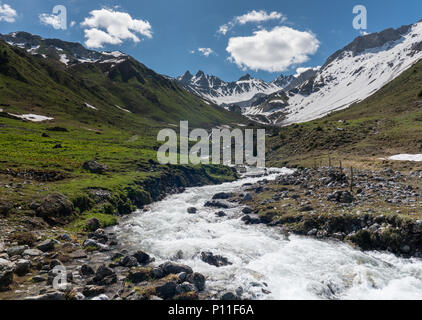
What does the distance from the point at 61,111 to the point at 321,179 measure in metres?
138

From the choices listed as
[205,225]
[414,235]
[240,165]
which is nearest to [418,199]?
[414,235]

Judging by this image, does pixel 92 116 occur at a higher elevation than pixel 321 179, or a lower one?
higher

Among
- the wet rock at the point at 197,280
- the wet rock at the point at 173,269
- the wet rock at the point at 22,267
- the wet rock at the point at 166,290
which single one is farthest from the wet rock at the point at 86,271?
the wet rock at the point at 197,280

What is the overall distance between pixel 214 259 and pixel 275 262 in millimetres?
4779

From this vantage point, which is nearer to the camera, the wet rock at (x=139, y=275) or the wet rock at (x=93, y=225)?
the wet rock at (x=139, y=275)

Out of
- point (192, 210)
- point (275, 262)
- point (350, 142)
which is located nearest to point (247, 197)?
point (192, 210)

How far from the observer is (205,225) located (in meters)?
Answer: 28.5

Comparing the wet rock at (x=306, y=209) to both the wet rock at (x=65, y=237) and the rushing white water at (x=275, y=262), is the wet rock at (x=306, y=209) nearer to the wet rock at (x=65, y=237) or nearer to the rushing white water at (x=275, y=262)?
the rushing white water at (x=275, y=262)

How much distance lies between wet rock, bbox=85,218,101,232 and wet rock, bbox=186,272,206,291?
1355cm

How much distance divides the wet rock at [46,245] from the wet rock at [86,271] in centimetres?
444

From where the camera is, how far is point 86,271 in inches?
625

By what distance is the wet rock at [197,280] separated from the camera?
15.4m
